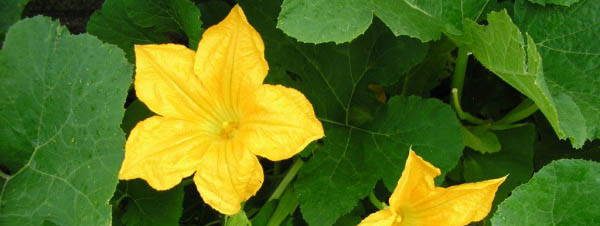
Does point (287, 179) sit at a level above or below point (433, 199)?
below

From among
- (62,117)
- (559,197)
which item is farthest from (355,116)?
(62,117)

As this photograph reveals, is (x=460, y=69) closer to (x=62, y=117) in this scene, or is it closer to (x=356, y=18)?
(x=356, y=18)

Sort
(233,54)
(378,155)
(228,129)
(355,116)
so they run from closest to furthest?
(233,54) < (228,129) < (378,155) < (355,116)

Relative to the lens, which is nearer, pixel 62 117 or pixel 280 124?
pixel 280 124

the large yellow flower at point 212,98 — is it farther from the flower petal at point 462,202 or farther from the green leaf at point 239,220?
the flower petal at point 462,202

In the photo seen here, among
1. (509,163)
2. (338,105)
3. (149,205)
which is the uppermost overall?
(338,105)

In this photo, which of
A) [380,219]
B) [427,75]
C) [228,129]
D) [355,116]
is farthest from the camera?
[427,75]

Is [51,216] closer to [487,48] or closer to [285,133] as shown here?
[285,133]

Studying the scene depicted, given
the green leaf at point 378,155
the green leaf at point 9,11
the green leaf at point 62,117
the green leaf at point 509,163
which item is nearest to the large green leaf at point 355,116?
the green leaf at point 378,155
